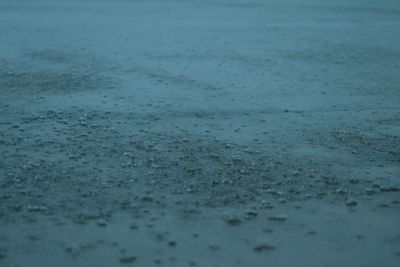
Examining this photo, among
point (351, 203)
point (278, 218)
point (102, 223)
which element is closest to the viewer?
point (102, 223)

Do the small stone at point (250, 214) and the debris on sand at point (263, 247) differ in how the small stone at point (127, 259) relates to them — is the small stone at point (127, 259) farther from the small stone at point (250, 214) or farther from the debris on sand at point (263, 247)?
the small stone at point (250, 214)

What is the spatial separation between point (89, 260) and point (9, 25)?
7.91 meters

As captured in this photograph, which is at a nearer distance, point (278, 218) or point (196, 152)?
point (278, 218)

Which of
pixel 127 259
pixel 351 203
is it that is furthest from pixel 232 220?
pixel 351 203

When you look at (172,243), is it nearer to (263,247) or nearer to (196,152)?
(263,247)

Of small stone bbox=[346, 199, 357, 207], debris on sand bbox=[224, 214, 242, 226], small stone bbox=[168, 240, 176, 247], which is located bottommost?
small stone bbox=[168, 240, 176, 247]

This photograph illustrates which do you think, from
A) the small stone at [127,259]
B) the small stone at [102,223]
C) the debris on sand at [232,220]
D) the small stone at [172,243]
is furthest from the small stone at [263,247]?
the small stone at [102,223]

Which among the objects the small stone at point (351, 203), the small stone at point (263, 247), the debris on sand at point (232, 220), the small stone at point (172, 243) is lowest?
the small stone at point (263, 247)

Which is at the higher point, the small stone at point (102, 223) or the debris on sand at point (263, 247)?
the small stone at point (102, 223)

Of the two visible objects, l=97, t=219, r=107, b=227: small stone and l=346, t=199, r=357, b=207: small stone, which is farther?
l=346, t=199, r=357, b=207: small stone

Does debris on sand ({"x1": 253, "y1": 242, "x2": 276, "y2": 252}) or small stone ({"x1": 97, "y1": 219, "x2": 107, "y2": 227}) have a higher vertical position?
small stone ({"x1": 97, "y1": 219, "x2": 107, "y2": 227})

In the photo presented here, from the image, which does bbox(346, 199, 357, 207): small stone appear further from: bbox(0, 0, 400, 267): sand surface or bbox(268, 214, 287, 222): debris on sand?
bbox(268, 214, 287, 222): debris on sand

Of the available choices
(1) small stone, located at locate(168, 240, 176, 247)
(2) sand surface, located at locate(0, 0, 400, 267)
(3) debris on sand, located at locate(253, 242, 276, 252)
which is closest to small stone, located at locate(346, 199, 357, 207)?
(2) sand surface, located at locate(0, 0, 400, 267)

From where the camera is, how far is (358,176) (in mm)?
3852
